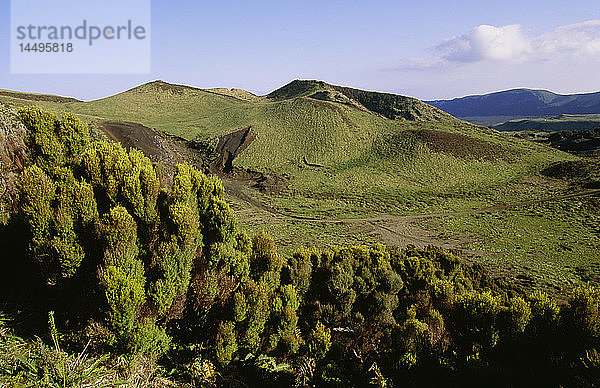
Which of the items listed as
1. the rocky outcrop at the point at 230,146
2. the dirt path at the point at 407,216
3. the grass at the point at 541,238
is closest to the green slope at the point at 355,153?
the rocky outcrop at the point at 230,146

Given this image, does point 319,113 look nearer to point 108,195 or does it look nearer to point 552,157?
point 552,157

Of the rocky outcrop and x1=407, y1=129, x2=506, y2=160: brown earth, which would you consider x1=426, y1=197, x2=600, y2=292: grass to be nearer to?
x1=407, y1=129, x2=506, y2=160: brown earth

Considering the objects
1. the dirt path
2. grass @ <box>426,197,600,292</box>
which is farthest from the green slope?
grass @ <box>426,197,600,292</box>

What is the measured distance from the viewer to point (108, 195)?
8.18 metres

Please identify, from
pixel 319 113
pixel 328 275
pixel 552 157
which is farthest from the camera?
pixel 319 113

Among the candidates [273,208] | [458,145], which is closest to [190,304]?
[273,208]

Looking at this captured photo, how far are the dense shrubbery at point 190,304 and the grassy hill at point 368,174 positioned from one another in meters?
17.1

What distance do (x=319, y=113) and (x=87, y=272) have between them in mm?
74083

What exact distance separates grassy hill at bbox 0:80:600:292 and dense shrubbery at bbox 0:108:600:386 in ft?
56.0

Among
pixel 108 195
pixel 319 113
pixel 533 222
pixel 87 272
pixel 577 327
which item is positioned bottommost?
pixel 533 222

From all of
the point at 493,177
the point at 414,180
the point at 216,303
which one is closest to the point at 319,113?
the point at 414,180

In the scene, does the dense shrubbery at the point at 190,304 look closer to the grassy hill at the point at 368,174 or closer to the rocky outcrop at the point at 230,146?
the grassy hill at the point at 368,174

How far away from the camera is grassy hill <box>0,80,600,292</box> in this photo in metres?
31.3

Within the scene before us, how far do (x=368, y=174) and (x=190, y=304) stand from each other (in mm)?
49041
